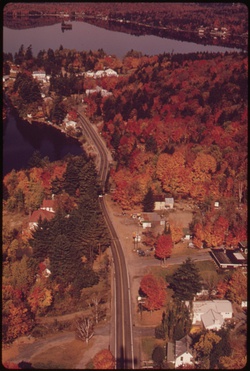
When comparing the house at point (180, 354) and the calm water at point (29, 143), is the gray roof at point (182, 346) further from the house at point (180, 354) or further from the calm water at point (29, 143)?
the calm water at point (29, 143)

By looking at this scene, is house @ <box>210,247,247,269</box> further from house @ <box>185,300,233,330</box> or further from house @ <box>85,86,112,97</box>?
house @ <box>85,86,112,97</box>

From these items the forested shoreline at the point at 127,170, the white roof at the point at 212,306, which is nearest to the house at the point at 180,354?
the white roof at the point at 212,306

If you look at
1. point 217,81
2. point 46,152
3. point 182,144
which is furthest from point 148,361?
point 217,81

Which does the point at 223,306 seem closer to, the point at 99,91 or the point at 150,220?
the point at 150,220

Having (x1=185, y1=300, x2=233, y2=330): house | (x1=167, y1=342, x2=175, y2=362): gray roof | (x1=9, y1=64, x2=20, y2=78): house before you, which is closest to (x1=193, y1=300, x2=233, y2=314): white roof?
(x1=185, y1=300, x2=233, y2=330): house

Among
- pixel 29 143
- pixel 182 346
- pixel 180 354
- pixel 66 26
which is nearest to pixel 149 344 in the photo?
pixel 182 346

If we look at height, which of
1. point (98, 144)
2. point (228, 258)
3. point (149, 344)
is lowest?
point (149, 344)
